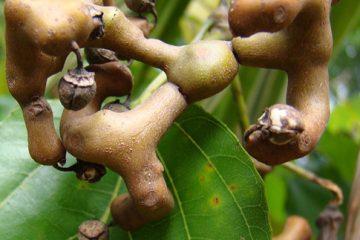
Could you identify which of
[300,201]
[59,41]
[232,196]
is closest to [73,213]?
[232,196]

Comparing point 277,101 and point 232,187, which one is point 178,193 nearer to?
point 232,187

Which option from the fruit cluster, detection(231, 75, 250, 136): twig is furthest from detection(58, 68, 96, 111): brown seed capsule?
detection(231, 75, 250, 136): twig

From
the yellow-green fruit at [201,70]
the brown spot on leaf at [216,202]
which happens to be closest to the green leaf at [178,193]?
the brown spot on leaf at [216,202]

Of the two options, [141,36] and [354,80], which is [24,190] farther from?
[354,80]

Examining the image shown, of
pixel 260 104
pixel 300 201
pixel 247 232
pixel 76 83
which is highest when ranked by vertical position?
pixel 76 83

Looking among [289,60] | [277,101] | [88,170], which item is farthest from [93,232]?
[277,101]

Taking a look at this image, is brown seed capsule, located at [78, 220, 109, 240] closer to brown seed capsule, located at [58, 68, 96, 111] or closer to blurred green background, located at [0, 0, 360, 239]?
brown seed capsule, located at [58, 68, 96, 111]
